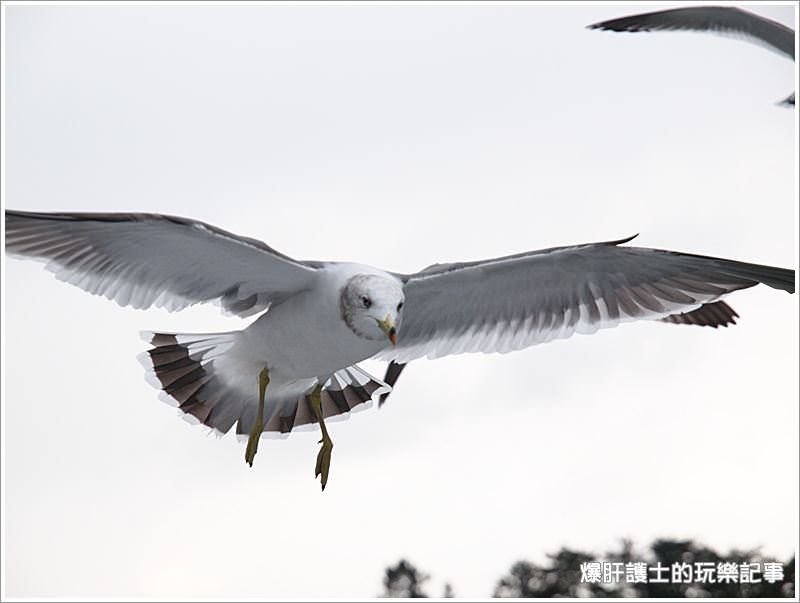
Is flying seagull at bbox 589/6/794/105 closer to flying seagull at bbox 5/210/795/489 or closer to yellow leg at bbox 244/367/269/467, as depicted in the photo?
flying seagull at bbox 5/210/795/489

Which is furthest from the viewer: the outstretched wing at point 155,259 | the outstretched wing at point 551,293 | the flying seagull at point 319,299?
the outstretched wing at point 551,293

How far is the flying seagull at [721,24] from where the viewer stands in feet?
27.3

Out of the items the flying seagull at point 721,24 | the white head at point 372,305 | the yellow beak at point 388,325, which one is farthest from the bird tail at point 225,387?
the flying seagull at point 721,24

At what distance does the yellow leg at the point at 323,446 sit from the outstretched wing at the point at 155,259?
59 cm

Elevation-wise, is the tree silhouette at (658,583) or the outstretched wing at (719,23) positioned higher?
the outstretched wing at (719,23)

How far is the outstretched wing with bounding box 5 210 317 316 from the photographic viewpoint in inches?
187

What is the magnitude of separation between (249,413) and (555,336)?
1331 millimetres

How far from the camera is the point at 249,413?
5797mm

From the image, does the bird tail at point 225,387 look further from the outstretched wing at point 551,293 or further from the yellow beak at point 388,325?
the yellow beak at point 388,325

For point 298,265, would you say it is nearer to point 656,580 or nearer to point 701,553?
point 656,580

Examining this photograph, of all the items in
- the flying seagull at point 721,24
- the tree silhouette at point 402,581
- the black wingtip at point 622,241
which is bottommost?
the tree silhouette at point 402,581

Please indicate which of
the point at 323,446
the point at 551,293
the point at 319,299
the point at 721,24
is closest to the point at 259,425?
the point at 323,446

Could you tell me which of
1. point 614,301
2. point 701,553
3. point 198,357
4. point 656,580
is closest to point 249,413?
point 198,357

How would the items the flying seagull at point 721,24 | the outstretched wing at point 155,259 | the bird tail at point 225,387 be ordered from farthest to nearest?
the flying seagull at point 721,24 < the bird tail at point 225,387 < the outstretched wing at point 155,259
